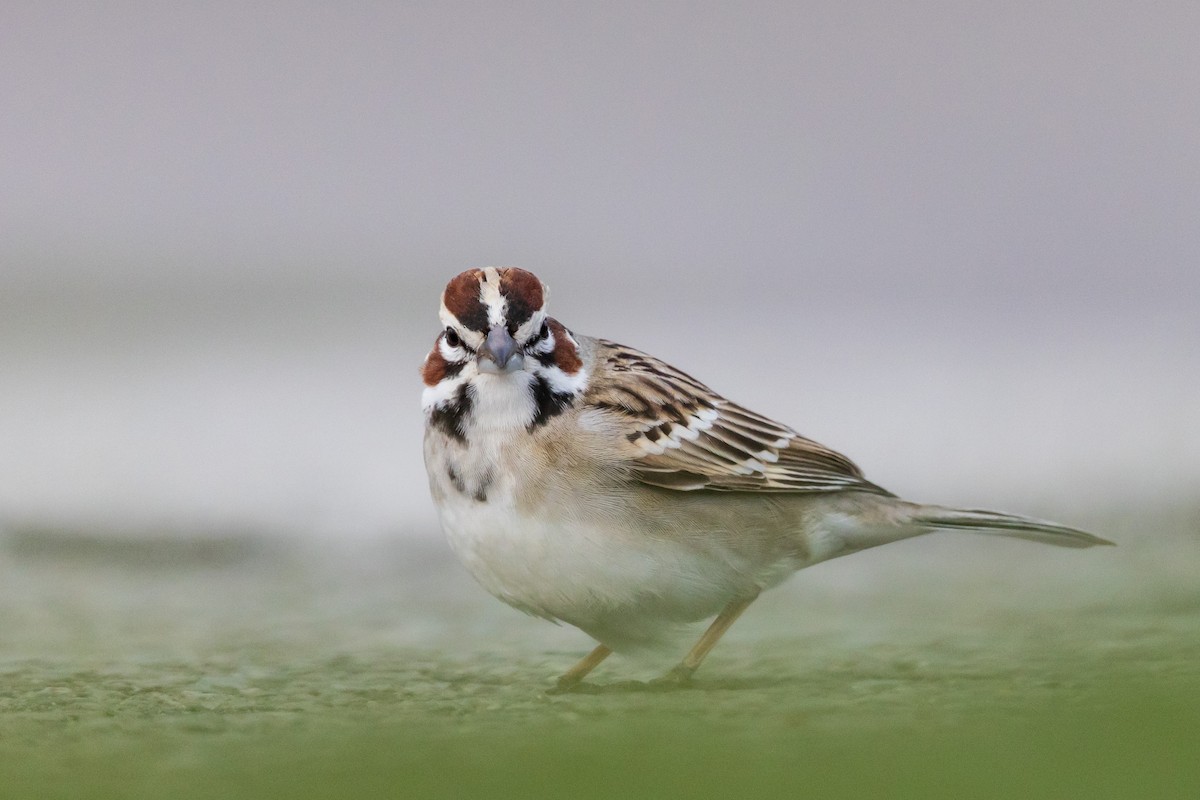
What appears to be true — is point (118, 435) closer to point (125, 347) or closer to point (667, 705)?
point (125, 347)

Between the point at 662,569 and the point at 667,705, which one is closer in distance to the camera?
the point at 667,705

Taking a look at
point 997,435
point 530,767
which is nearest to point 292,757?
point 530,767

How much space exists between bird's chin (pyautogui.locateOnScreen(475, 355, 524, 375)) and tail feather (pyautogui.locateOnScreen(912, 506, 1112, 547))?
971 mm

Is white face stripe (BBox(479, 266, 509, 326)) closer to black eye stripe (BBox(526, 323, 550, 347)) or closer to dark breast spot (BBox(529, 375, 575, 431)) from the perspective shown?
black eye stripe (BBox(526, 323, 550, 347))

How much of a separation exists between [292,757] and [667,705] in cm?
82

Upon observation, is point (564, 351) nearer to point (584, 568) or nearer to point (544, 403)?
point (544, 403)

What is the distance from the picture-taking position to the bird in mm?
3186

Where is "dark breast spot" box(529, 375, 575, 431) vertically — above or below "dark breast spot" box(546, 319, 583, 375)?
below

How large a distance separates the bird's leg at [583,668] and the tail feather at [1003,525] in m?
0.71

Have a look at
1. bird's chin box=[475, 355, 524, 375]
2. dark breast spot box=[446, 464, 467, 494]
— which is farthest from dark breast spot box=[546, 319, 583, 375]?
dark breast spot box=[446, 464, 467, 494]

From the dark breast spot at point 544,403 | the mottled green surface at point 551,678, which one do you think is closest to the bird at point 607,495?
the dark breast spot at point 544,403

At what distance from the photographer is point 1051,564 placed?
435 centimetres

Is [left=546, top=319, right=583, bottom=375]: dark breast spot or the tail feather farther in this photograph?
the tail feather

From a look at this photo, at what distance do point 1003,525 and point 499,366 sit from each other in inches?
45.5
